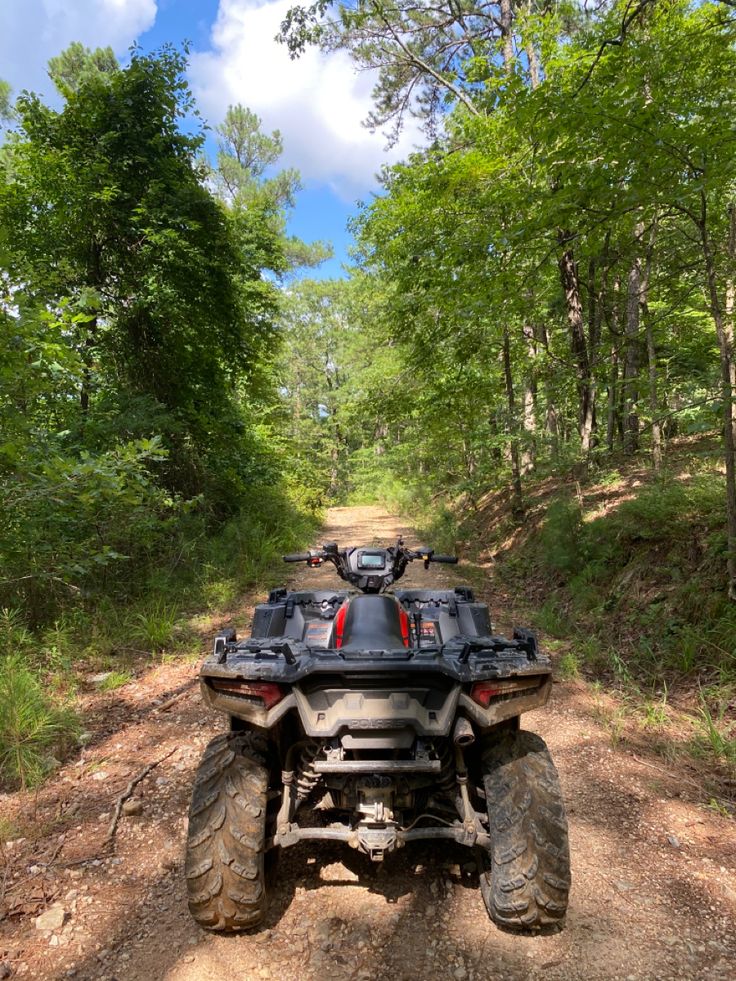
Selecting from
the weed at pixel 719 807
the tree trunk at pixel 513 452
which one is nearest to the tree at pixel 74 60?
the tree trunk at pixel 513 452

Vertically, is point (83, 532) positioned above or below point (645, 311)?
below

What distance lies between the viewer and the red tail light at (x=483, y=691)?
81.2 inches

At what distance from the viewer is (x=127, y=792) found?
3205 mm

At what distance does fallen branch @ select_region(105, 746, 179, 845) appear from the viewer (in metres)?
2.87

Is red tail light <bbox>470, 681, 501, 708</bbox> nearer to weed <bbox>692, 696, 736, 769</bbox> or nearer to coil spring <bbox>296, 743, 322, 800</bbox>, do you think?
coil spring <bbox>296, 743, 322, 800</bbox>

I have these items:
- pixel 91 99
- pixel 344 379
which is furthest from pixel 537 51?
pixel 344 379

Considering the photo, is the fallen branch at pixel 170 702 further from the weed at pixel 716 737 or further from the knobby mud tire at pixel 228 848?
the weed at pixel 716 737

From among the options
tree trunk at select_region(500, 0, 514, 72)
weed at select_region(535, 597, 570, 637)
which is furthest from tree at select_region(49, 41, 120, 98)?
weed at select_region(535, 597, 570, 637)

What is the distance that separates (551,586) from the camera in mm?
7129

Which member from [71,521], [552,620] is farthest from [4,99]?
[552,620]

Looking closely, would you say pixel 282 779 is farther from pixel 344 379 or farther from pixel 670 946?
pixel 344 379

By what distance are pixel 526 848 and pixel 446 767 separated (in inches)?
15.9

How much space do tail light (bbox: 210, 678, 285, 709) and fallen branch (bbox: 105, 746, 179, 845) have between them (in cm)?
156

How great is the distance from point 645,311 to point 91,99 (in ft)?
30.0
